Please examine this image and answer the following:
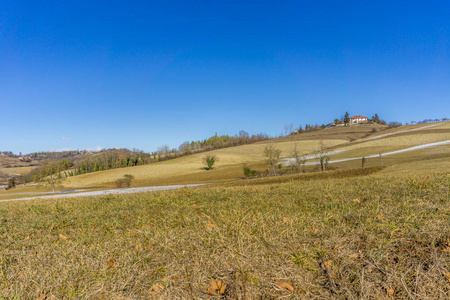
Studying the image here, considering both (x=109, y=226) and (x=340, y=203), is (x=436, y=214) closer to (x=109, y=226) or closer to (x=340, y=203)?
(x=340, y=203)

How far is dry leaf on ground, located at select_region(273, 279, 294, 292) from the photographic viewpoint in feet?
9.74

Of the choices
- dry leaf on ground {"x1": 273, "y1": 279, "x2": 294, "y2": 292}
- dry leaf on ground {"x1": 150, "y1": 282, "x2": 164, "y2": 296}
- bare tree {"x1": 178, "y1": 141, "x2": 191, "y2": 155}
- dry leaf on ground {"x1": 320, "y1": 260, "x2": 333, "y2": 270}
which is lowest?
dry leaf on ground {"x1": 273, "y1": 279, "x2": 294, "y2": 292}

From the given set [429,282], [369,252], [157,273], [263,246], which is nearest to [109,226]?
[157,273]

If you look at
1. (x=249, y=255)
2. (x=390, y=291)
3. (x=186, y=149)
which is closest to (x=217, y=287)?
(x=249, y=255)

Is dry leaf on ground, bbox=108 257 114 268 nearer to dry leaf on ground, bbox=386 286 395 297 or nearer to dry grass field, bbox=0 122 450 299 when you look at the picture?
dry grass field, bbox=0 122 450 299

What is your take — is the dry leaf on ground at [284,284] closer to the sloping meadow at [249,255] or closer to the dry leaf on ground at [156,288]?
the sloping meadow at [249,255]

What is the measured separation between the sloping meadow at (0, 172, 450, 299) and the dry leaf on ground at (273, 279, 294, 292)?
0.04 ft

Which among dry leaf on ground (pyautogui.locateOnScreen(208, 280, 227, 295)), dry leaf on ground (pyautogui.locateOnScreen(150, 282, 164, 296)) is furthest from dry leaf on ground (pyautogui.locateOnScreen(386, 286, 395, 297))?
dry leaf on ground (pyautogui.locateOnScreen(150, 282, 164, 296))

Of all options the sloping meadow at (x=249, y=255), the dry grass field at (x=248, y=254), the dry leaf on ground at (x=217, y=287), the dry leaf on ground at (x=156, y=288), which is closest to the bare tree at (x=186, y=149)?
the dry grass field at (x=248, y=254)

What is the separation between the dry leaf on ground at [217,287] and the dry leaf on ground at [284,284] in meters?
0.60

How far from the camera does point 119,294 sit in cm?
305

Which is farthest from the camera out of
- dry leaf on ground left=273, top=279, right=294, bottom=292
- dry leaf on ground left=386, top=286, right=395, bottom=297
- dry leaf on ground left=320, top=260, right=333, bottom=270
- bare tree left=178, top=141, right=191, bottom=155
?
bare tree left=178, top=141, right=191, bottom=155

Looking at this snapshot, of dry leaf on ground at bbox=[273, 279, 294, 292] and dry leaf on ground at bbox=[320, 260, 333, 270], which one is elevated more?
dry leaf on ground at bbox=[320, 260, 333, 270]

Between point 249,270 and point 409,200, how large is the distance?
15.2 ft
